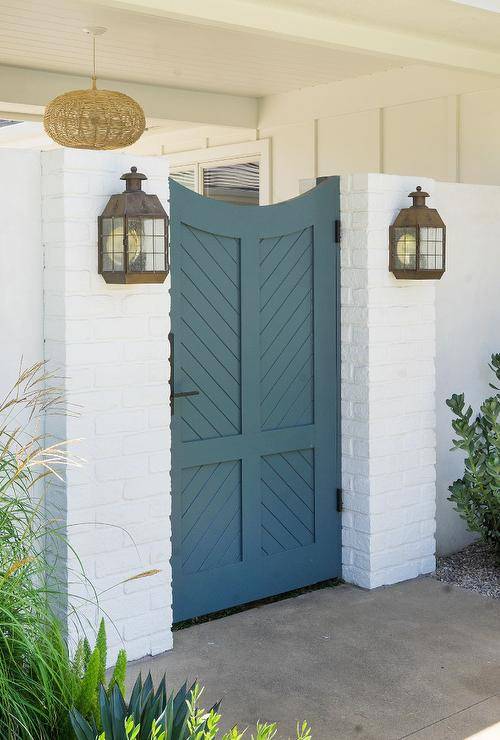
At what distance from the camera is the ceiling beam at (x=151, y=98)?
7605 millimetres

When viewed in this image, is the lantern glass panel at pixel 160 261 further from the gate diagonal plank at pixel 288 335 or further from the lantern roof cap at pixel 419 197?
the lantern roof cap at pixel 419 197

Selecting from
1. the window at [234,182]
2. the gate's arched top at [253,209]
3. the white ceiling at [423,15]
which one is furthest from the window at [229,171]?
the gate's arched top at [253,209]

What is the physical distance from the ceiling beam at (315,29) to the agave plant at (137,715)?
321cm

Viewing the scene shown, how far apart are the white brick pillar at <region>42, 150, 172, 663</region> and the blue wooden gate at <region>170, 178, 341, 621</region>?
9.2 inches

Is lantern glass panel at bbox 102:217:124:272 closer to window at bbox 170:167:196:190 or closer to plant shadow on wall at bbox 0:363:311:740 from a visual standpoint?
plant shadow on wall at bbox 0:363:311:740

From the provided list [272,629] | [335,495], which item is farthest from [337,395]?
[272,629]

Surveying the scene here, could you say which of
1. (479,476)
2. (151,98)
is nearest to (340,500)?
(479,476)

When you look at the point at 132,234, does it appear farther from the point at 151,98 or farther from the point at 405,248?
the point at 151,98

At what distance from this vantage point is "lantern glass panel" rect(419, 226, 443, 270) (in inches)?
182

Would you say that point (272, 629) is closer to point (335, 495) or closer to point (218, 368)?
point (335, 495)

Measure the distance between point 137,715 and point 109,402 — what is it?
1635 mm

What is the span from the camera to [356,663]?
3.84m

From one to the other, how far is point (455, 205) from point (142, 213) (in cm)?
223

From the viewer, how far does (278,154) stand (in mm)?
8672
